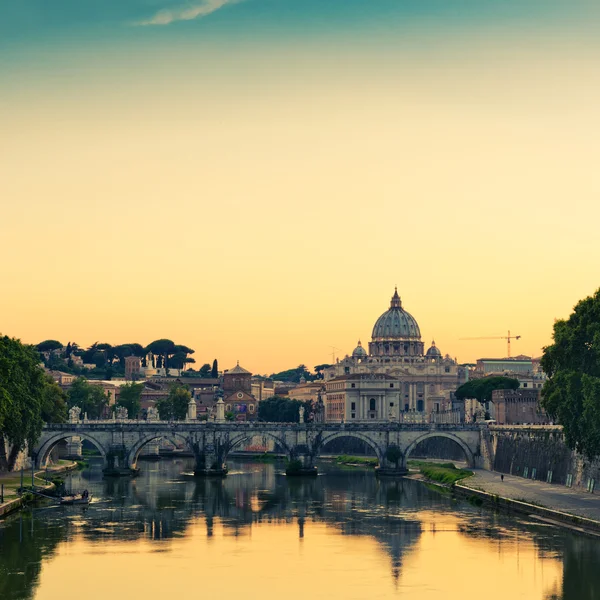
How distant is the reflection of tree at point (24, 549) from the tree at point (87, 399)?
325 feet

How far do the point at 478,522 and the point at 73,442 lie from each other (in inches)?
3189

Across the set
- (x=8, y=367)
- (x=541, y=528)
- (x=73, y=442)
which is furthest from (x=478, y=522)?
(x=73, y=442)

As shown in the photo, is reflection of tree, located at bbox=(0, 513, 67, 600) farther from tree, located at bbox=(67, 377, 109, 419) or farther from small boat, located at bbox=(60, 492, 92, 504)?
tree, located at bbox=(67, 377, 109, 419)

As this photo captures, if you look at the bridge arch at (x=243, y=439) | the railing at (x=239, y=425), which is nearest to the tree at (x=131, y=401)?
the railing at (x=239, y=425)

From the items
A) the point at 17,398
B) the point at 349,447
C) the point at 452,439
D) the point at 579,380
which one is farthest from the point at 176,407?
the point at 579,380

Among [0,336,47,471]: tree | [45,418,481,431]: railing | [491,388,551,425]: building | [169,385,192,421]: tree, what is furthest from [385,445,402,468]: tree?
[169,385,192,421]: tree

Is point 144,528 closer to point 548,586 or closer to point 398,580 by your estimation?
point 398,580

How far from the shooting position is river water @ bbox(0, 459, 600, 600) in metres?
51.9

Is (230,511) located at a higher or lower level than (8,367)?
lower

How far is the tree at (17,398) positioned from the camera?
275 feet

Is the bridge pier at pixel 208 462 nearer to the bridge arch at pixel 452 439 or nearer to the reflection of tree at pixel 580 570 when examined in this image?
the bridge arch at pixel 452 439

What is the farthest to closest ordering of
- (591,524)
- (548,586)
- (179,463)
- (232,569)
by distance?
1. (179,463)
2. (591,524)
3. (232,569)
4. (548,586)

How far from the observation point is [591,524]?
207ft

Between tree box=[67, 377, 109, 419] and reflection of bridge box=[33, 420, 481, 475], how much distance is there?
181ft
